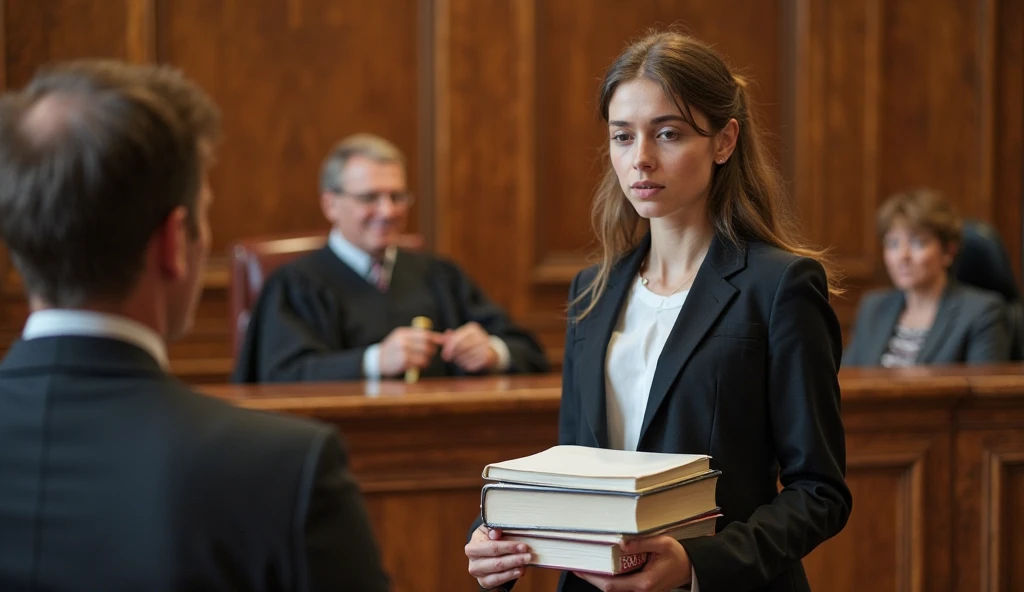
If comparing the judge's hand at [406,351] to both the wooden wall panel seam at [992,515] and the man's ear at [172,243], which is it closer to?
the wooden wall panel seam at [992,515]

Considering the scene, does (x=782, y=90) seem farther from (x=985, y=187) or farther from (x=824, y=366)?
(x=824, y=366)

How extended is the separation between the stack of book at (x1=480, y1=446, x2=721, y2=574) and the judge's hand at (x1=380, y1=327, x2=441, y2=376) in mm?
2478

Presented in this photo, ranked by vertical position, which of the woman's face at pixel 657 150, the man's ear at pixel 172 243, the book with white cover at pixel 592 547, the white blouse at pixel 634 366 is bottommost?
the book with white cover at pixel 592 547

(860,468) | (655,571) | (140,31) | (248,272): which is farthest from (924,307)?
(140,31)

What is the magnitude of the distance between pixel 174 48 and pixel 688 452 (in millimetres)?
4210

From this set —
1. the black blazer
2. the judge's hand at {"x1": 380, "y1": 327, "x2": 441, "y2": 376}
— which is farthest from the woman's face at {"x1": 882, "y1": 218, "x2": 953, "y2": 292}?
the black blazer

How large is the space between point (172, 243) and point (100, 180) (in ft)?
0.30

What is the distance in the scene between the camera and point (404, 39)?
18.3 feet

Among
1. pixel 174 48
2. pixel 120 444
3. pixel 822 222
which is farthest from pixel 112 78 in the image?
pixel 822 222

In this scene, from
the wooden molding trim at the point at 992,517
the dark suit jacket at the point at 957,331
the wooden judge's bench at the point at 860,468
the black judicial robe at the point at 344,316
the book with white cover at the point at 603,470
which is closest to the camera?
the book with white cover at the point at 603,470

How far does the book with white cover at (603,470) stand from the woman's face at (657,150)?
0.40m

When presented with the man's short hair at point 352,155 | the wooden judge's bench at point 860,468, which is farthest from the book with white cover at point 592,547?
the man's short hair at point 352,155

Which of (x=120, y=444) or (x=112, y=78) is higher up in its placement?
(x=112, y=78)

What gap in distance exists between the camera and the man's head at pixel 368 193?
4742mm
